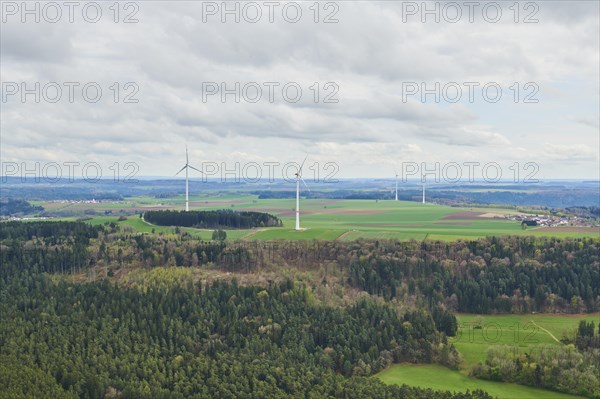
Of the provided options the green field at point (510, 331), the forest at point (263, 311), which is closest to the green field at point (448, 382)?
the forest at point (263, 311)

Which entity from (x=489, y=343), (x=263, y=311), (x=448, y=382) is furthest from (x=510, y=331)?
(x=263, y=311)

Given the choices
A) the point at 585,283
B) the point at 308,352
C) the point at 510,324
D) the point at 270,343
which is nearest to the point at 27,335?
the point at 270,343

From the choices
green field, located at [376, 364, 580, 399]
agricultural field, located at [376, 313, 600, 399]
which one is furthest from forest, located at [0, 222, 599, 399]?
agricultural field, located at [376, 313, 600, 399]

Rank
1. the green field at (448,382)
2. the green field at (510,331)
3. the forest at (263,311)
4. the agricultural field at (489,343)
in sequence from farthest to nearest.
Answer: the green field at (510,331)
the agricultural field at (489,343)
the green field at (448,382)
the forest at (263,311)

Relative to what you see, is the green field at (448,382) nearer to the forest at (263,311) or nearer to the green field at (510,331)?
the forest at (263,311)

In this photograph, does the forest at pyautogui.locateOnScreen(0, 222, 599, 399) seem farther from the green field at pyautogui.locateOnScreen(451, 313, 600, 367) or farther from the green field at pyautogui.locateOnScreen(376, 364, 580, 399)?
the green field at pyautogui.locateOnScreen(451, 313, 600, 367)

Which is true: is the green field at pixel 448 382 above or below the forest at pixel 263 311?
below

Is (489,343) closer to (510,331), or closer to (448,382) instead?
(510,331)

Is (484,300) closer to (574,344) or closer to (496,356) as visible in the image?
(574,344)
